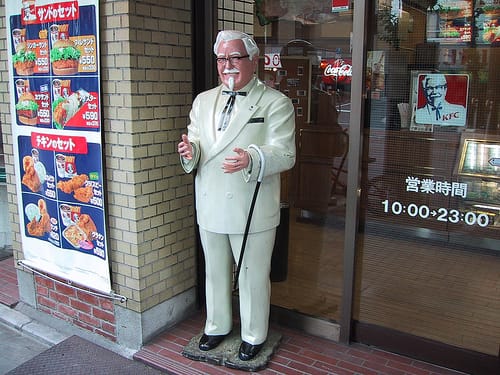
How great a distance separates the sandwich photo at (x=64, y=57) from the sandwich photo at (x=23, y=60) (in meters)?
0.24

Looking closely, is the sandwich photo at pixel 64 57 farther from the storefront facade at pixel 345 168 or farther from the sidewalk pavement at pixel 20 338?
the sidewalk pavement at pixel 20 338

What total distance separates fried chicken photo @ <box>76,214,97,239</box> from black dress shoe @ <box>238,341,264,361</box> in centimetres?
131

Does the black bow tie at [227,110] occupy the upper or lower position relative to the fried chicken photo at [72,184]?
upper

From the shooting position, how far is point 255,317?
333cm

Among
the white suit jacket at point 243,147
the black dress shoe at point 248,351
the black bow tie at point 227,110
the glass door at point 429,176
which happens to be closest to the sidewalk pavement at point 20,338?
the black dress shoe at point 248,351

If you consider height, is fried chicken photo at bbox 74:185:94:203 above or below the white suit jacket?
below

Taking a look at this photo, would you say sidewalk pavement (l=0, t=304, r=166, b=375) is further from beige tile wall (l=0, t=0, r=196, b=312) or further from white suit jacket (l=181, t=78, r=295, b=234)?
white suit jacket (l=181, t=78, r=295, b=234)

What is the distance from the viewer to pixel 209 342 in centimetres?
350

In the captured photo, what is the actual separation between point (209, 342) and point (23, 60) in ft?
7.97

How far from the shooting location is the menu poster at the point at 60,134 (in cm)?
342

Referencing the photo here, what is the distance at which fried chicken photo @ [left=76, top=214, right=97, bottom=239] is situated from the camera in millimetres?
3610

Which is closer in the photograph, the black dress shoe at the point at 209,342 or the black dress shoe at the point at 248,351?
the black dress shoe at the point at 248,351

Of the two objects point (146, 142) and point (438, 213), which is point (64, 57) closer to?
point (146, 142)

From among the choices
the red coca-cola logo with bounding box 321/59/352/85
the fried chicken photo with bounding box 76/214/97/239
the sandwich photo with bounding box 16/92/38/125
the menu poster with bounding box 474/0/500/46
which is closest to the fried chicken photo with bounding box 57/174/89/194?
the fried chicken photo with bounding box 76/214/97/239
